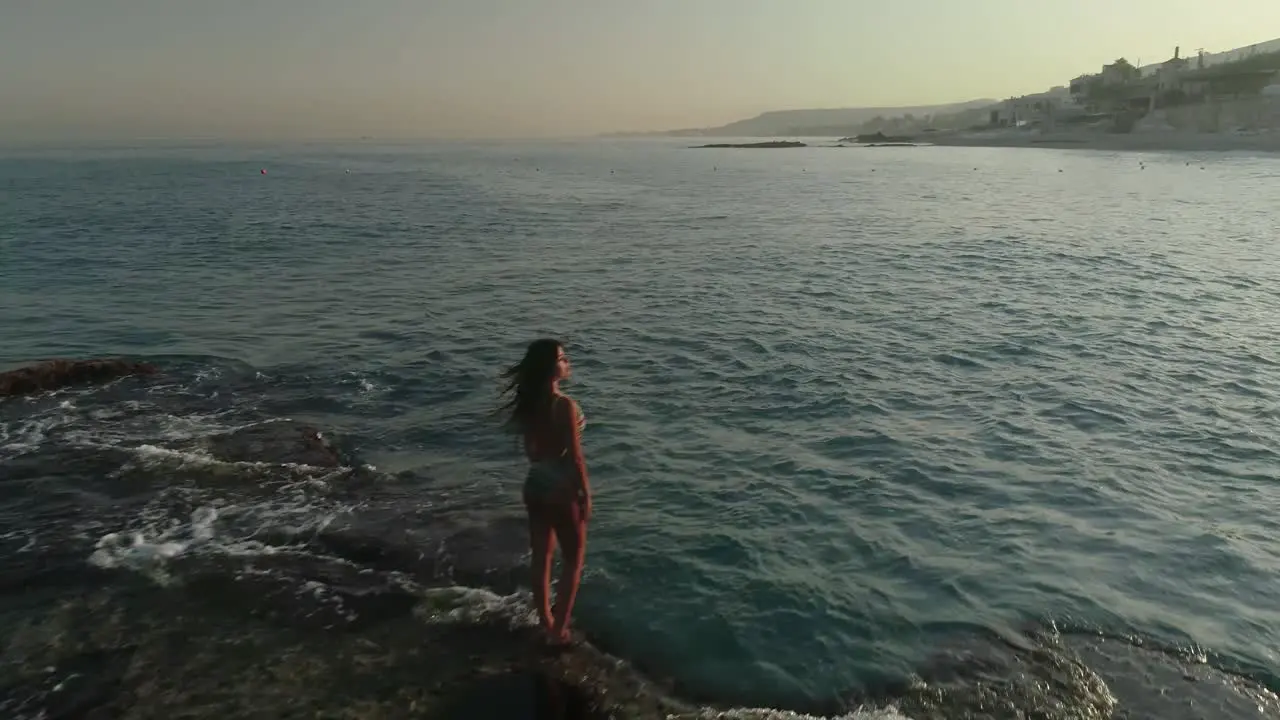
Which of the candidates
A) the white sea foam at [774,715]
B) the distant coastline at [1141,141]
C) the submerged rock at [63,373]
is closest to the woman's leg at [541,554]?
the white sea foam at [774,715]

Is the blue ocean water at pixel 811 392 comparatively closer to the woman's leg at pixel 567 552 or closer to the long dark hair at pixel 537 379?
the woman's leg at pixel 567 552

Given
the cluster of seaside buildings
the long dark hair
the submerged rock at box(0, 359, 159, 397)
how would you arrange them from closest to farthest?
the long dark hair < the submerged rock at box(0, 359, 159, 397) < the cluster of seaside buildings

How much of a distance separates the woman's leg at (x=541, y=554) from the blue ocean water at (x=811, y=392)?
73 centimetres

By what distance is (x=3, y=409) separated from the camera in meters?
14.5

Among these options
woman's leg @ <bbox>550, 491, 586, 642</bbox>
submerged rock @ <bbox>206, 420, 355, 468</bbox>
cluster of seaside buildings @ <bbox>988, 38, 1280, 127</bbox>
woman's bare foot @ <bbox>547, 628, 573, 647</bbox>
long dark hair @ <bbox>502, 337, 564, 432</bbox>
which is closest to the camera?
long dark hair @ <bbox>502, 337, 564, 432</bbox>

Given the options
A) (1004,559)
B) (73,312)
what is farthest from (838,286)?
(73,312)

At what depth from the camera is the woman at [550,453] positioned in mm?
6699

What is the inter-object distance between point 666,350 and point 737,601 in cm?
1054

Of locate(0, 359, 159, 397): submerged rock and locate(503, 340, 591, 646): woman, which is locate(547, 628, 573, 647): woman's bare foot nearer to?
locate(503, 340, 591, 646): woman

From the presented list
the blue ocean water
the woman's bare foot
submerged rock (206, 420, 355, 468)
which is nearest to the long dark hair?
the woman's bare foot

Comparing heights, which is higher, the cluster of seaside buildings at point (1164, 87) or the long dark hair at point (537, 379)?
the cluster of seaside buildings at point (1164, 87)

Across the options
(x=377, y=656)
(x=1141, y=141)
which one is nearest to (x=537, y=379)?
(x=377, y=656)

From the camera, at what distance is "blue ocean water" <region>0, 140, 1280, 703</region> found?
854 centimetres

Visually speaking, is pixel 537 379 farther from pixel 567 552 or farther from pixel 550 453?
pixel 567 552
